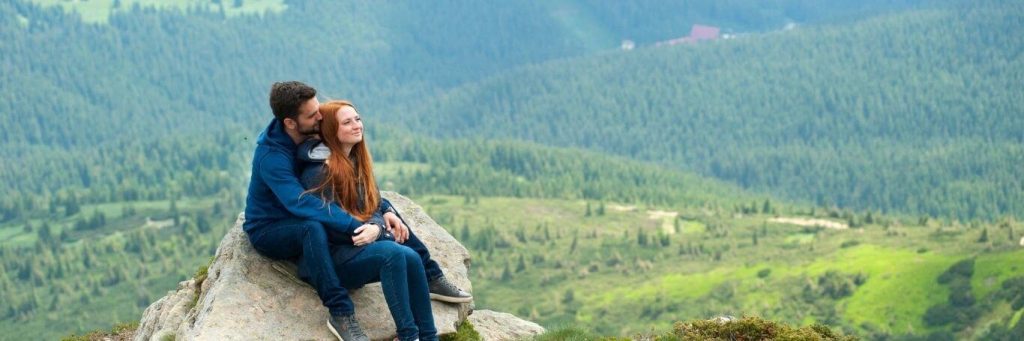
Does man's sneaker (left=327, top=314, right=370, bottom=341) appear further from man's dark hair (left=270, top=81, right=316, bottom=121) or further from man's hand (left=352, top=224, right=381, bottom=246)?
man's dark hair (left=270, top=81, right=316, bottom=121)

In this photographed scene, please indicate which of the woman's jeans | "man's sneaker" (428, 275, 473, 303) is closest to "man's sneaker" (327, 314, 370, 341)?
the woman's jeans

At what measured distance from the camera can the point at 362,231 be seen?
28.7 meters

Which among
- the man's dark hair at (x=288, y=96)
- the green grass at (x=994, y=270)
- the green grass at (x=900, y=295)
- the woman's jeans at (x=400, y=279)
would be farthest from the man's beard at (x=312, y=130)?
the green grass at (x=900, y=295)

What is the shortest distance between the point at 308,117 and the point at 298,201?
188 cm

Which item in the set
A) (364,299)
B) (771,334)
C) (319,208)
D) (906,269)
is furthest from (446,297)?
(906,269)

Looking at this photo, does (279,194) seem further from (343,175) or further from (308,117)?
(308,117)

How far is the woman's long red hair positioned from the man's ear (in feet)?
1.82

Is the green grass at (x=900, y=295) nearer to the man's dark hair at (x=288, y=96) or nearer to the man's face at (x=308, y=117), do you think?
the man's face at (x=308, y=117)

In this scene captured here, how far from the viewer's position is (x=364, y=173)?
29938 mm

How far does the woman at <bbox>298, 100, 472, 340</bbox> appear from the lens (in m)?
28.6

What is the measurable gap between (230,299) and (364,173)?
152 inches

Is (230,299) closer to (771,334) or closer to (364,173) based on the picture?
(364,173)

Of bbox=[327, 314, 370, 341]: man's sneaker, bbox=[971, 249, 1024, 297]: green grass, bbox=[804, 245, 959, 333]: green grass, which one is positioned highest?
bbox=[327, 314, 370, 341]: man's sneaker

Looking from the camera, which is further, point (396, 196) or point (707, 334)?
point (396, 196)
